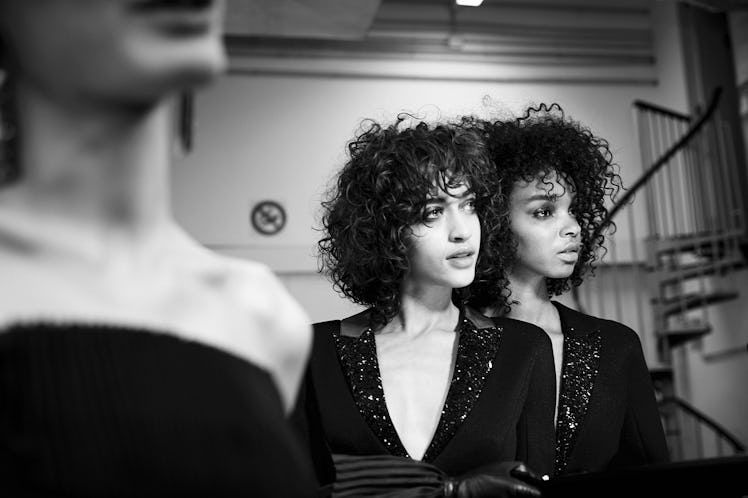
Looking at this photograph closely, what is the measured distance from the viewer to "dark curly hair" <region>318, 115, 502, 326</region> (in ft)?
6.94

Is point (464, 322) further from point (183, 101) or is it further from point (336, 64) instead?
point (336, 64)

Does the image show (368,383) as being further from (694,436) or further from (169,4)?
(694,436)

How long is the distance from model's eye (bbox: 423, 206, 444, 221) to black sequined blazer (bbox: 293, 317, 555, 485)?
0.79 ft

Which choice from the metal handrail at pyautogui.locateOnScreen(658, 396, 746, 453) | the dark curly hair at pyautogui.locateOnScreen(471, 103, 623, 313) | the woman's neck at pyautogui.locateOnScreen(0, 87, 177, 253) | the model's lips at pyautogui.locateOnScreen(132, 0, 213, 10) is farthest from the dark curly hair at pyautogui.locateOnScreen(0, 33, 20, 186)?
the metal handrail at pyautogui.locateOnScreen(658, 396, 746, 453)

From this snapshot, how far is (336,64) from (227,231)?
5.23ft

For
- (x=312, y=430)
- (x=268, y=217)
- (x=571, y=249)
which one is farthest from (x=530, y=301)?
(x=268, y=217)

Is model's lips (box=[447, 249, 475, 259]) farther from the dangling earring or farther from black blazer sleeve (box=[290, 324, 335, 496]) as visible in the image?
the dangling earring

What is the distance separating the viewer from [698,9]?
821cm

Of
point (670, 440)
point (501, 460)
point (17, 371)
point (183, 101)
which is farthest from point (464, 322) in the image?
point (670, 440)

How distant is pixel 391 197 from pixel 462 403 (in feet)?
1.56

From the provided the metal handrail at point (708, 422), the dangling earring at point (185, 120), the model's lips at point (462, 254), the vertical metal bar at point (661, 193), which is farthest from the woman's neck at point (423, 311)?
the vertical metal bar at point (661, 193)

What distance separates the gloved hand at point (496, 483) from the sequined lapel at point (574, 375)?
1.69 feet

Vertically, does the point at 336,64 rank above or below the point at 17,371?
above

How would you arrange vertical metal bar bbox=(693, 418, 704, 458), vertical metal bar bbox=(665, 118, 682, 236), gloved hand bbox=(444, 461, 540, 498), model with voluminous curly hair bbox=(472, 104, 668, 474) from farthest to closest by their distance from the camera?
vertical metal bar bbox=(665, 118, 682, 236) < vertical metal bar bbox=(693, 418, 704, 458) < model with voluminous curly hair bbox=(472, 104, 668, 474) < gloved hand bbox=(444, 461, 540, 498)
